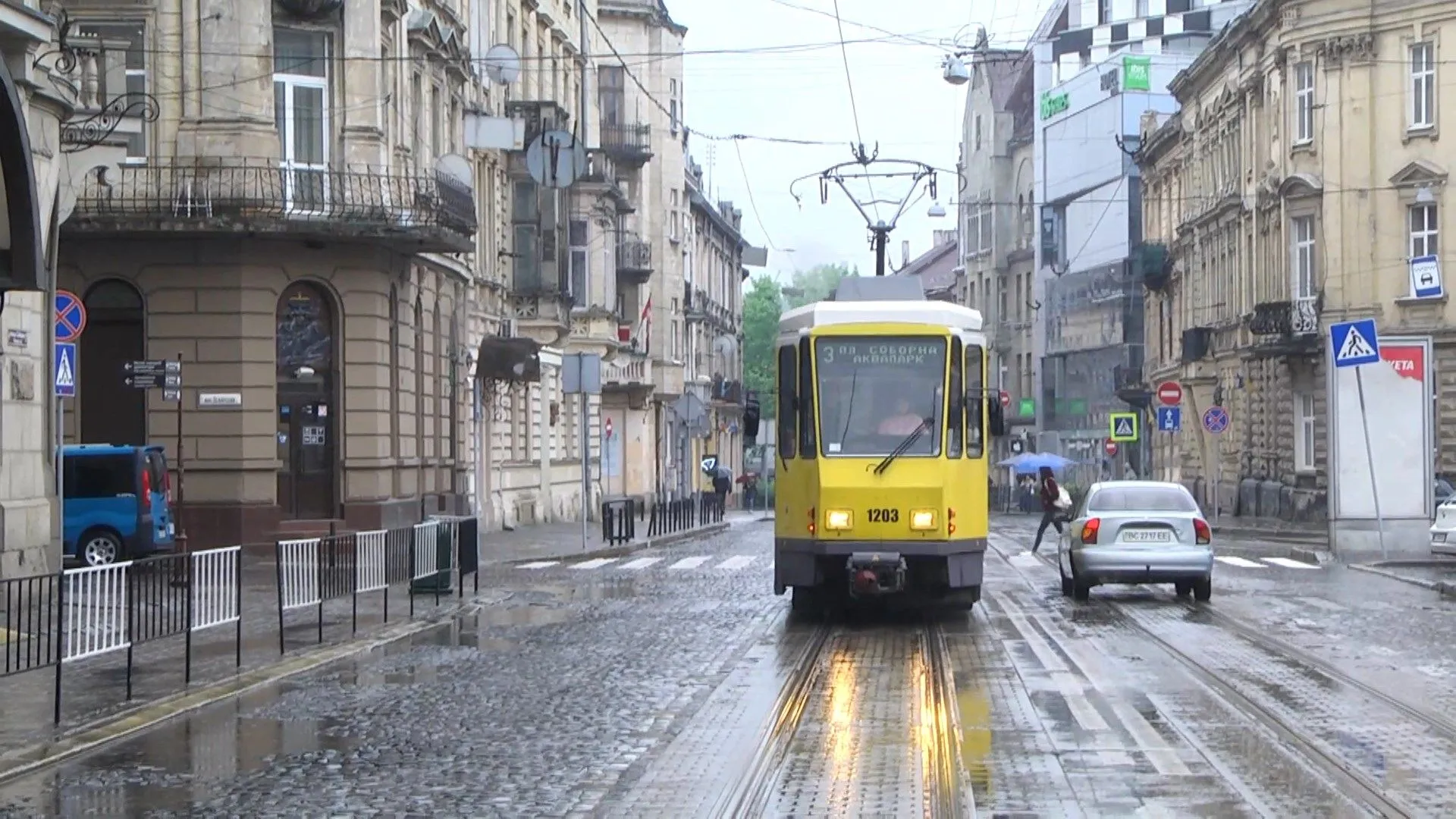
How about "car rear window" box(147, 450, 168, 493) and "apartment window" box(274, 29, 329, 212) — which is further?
"apartment window" box(274, 29, 329, 212)

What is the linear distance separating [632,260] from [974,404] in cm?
4895

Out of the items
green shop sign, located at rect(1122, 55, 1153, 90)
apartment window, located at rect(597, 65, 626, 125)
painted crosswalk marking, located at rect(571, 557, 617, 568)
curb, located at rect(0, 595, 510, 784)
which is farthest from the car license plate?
green shop sign, located at rect(1122, 55, 1153, 90)

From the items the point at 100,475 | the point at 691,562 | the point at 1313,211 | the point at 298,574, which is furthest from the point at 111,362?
the point at 1313,211

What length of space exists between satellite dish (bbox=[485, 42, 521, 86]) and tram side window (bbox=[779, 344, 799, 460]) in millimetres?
25517

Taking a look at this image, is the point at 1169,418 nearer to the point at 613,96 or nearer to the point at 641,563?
the point at 641,563

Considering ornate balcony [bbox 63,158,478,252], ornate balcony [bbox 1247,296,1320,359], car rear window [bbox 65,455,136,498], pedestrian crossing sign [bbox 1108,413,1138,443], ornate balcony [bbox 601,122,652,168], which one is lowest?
car rear window [bbox 65,455,136,498]

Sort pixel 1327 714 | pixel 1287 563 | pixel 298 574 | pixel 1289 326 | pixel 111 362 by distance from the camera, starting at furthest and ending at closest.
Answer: pixel 1289 326 < pixel 1287 563 < pixel 111 362 < pixel 298 574 < pixel 1327 714

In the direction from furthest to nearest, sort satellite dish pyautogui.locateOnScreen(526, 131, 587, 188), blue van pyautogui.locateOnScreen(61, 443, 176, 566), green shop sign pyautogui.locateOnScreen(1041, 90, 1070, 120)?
green shop sign pyautogui.locateOnScreen(1041, 90, 1070, 120)
satellite dish pyautogui.locateOnScreen(526, 131, 587, 188)
blue van pyautogui.locateOnScreen(61, 443, 176, 566)

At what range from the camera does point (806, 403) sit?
21031mm

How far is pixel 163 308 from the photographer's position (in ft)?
108

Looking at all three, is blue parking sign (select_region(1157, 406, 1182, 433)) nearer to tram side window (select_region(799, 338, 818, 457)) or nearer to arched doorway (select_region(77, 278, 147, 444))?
arched doorway (select_region(77, 278, 147, 444))

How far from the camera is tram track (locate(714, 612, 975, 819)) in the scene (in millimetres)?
10047

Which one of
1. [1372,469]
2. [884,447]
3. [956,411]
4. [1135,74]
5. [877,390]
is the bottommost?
[1372,469]

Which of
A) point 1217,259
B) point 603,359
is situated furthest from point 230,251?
point 1217,259
